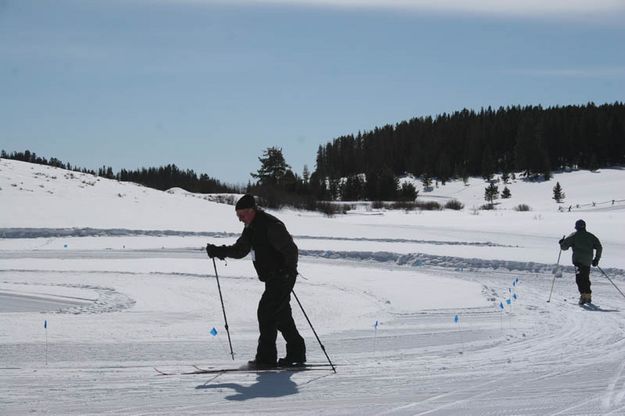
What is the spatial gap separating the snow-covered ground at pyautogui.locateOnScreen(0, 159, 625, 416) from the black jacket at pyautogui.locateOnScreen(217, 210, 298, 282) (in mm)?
1086

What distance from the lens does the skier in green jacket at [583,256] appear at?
12.7 metres

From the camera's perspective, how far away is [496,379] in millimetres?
6785

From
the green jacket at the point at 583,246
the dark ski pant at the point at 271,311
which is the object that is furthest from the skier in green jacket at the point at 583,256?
the dark ski pant at the point at 271,311

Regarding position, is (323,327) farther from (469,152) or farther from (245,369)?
(469,152)

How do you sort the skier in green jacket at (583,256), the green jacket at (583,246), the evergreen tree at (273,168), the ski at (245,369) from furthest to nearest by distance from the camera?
the evergreen tree at (273,168) → the green jacket at (583,246) → the skier in green jacket at (583,256) → the ski at (245,369)

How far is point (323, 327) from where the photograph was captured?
10070 millimetres

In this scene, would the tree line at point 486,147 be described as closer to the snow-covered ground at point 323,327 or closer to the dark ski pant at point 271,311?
the snow-covered ground at point 323,327

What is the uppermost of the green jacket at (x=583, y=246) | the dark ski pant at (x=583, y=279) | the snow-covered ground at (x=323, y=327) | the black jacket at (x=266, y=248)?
the black jacket at (x=266, y=248)

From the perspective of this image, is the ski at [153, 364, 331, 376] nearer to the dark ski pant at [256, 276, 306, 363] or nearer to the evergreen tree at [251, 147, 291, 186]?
the dark ski pant at [256, 276, 306, 363]

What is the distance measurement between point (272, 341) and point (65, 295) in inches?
254

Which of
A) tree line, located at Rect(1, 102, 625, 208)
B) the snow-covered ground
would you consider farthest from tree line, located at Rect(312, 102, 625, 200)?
the snow-covered ground

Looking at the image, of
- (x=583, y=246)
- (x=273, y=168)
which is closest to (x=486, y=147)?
(x=273, y=168)

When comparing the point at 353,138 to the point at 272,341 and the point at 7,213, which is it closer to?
the point at 7,213

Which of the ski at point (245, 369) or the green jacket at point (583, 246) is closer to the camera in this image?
the ski at point (245, 369)
